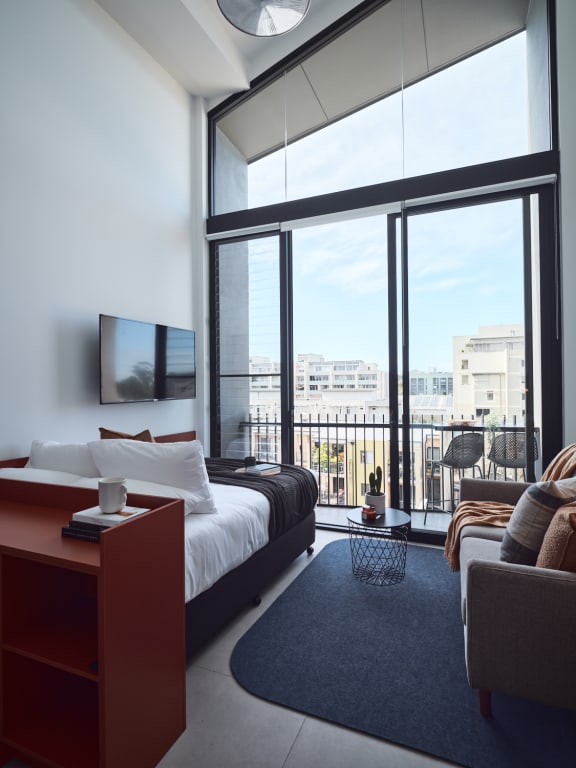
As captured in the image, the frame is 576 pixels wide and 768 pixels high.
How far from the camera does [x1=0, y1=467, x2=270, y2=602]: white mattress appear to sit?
175 centimetres

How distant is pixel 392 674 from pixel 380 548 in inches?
57.5

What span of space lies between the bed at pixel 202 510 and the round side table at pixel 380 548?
Result: 0.54 metres

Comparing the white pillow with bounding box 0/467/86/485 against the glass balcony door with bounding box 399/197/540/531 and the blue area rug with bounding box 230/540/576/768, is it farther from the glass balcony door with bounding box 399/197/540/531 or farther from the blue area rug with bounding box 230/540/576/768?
the glass balcony door with bounding box 399/197/540/531

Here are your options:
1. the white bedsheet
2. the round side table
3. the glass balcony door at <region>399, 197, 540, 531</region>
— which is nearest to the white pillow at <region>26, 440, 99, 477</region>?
the white bedsheet

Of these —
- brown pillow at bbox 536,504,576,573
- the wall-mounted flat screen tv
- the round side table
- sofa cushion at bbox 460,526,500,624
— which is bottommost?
the round side table

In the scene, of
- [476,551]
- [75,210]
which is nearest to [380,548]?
[476,551]

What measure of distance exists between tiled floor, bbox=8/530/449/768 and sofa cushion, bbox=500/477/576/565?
732 mm

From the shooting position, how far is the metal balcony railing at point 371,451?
318cm

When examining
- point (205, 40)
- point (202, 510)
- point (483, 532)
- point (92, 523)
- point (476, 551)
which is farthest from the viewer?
point (205, 40)

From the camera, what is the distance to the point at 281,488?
260 cm

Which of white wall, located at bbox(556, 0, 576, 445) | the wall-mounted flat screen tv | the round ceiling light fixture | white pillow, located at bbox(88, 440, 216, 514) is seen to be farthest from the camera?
the wall-mounted flat screen tv

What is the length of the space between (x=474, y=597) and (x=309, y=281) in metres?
3.02

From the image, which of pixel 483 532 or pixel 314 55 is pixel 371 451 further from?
pixel 314 55

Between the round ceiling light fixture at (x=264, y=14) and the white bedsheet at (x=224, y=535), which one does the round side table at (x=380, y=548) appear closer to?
the white bedsheet at (x=224, y=535)
